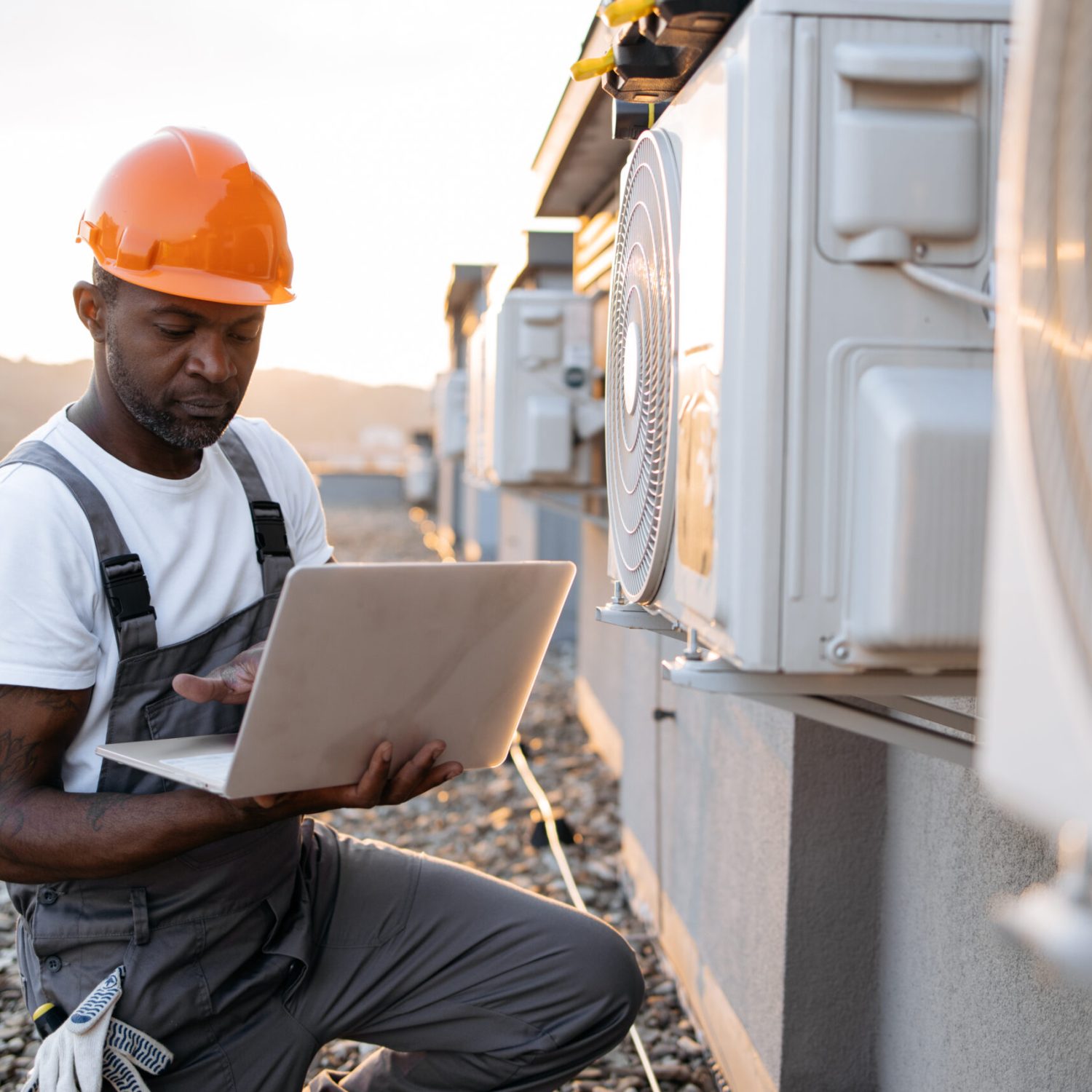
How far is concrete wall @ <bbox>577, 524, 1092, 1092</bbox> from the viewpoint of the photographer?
1.90 meters

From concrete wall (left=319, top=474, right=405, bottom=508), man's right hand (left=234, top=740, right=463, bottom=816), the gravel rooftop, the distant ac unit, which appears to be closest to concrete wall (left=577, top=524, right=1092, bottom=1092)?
the gravel rooftop

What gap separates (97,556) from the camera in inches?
77.7

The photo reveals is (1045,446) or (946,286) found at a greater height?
(946,286)

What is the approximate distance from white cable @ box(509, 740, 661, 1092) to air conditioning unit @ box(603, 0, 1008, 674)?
2114 mm

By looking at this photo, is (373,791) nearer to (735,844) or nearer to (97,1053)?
(97,1053)

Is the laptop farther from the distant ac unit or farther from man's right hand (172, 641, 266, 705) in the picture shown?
the distant ac unit

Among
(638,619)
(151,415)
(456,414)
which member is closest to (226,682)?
(151,415)

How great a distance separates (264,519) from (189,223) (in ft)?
1.87

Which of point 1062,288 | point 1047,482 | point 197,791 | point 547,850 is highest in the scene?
point 1062,288

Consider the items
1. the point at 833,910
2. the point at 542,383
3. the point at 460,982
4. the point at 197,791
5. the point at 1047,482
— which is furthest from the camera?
the point at 542,383

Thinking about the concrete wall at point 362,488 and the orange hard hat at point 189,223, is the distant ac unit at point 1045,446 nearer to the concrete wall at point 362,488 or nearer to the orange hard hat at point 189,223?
the orange hard hat at point 189,223

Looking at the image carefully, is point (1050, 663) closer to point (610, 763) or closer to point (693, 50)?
point (693, 50)

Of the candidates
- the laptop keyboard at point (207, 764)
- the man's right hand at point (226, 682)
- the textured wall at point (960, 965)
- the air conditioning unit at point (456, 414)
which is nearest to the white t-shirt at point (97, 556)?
the man's right hand at point (226, 682)

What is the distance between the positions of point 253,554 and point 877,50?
1.53m
